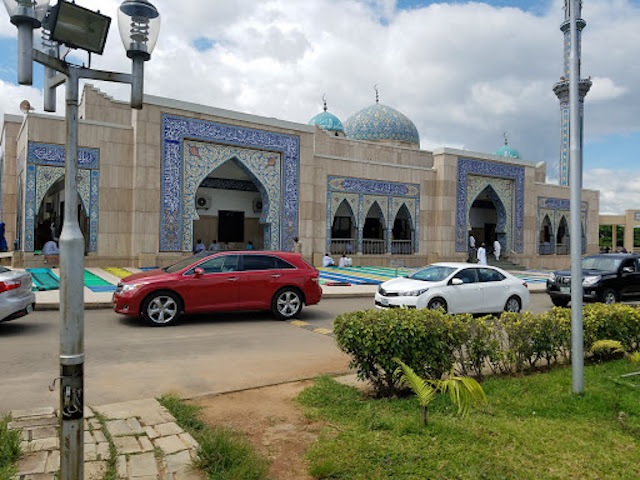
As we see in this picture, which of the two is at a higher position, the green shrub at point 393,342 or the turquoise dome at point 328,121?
the turquoise dome at point 328,121

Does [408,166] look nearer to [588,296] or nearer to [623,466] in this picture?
[588,296]

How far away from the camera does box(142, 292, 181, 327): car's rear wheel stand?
29.6ft

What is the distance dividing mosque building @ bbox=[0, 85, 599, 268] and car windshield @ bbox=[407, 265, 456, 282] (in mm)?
10849

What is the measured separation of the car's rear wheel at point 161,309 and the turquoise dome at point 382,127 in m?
22.6

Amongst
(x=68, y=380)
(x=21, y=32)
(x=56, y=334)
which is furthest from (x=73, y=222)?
(x=56, y=334)

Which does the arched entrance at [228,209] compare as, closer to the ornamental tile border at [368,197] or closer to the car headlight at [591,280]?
the ornamental tile border at [368,197]

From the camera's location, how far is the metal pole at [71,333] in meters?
2.90

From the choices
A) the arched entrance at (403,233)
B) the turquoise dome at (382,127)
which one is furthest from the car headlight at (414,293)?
the turquoise dome at (382,127)

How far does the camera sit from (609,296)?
12.9 metres

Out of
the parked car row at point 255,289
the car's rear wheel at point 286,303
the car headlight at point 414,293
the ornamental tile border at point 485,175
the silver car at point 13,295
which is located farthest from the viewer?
the ornamental tile border at point 485,175

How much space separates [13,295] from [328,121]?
2476 centimetres

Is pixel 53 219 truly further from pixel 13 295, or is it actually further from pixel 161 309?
pixel 161 309

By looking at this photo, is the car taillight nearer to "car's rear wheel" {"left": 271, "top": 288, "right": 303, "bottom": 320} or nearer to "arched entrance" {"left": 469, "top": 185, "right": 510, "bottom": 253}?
"car's rear wheel" {"left": 271, "top": 288, "right": 303, "bottom": 320}

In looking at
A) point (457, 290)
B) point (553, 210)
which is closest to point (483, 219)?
point (553, 210)
